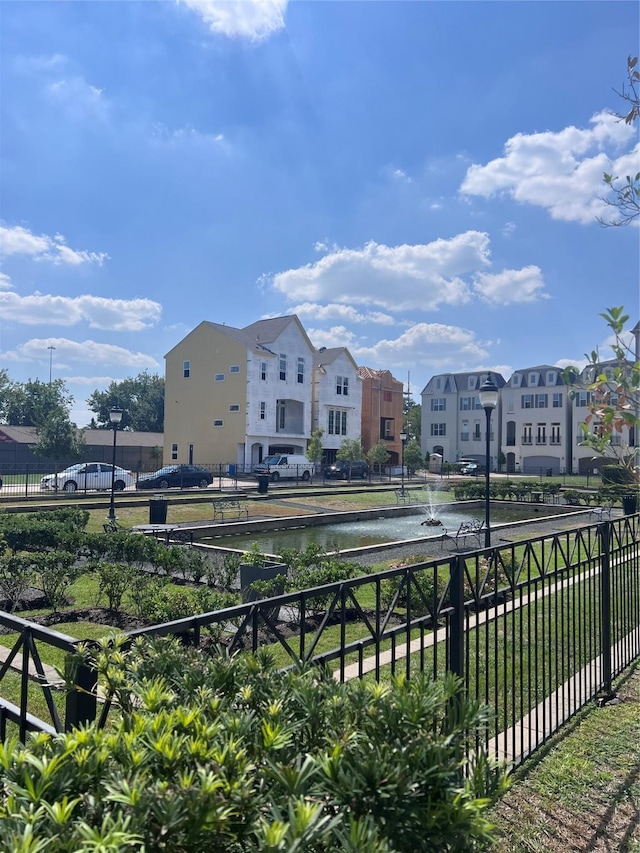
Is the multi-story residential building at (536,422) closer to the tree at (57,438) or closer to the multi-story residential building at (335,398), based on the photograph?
the multi-story residential building at (335,398)

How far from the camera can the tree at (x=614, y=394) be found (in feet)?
10.4

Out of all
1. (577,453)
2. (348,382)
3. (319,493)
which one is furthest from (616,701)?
(577,453)

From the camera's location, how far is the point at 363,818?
5.15 ft

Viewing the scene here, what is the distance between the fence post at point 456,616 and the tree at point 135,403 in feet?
287

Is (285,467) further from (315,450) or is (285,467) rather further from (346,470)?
(346,470)

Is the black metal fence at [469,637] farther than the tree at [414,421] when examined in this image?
No

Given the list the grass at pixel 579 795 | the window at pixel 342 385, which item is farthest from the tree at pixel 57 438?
the grass at pixel 579 795

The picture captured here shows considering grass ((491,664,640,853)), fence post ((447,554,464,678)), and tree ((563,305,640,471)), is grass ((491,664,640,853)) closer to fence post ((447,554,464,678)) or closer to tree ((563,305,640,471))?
fence post ((447,554,464,678))

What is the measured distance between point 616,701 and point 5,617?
4997 mm

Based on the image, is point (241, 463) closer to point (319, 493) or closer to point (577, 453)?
point (319, 493)

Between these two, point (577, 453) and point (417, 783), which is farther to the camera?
point (577, 453)

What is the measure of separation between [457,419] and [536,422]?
34.3 ft

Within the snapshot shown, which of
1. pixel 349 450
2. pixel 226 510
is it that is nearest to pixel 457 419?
pixel 349 450

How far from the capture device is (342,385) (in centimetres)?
5750
